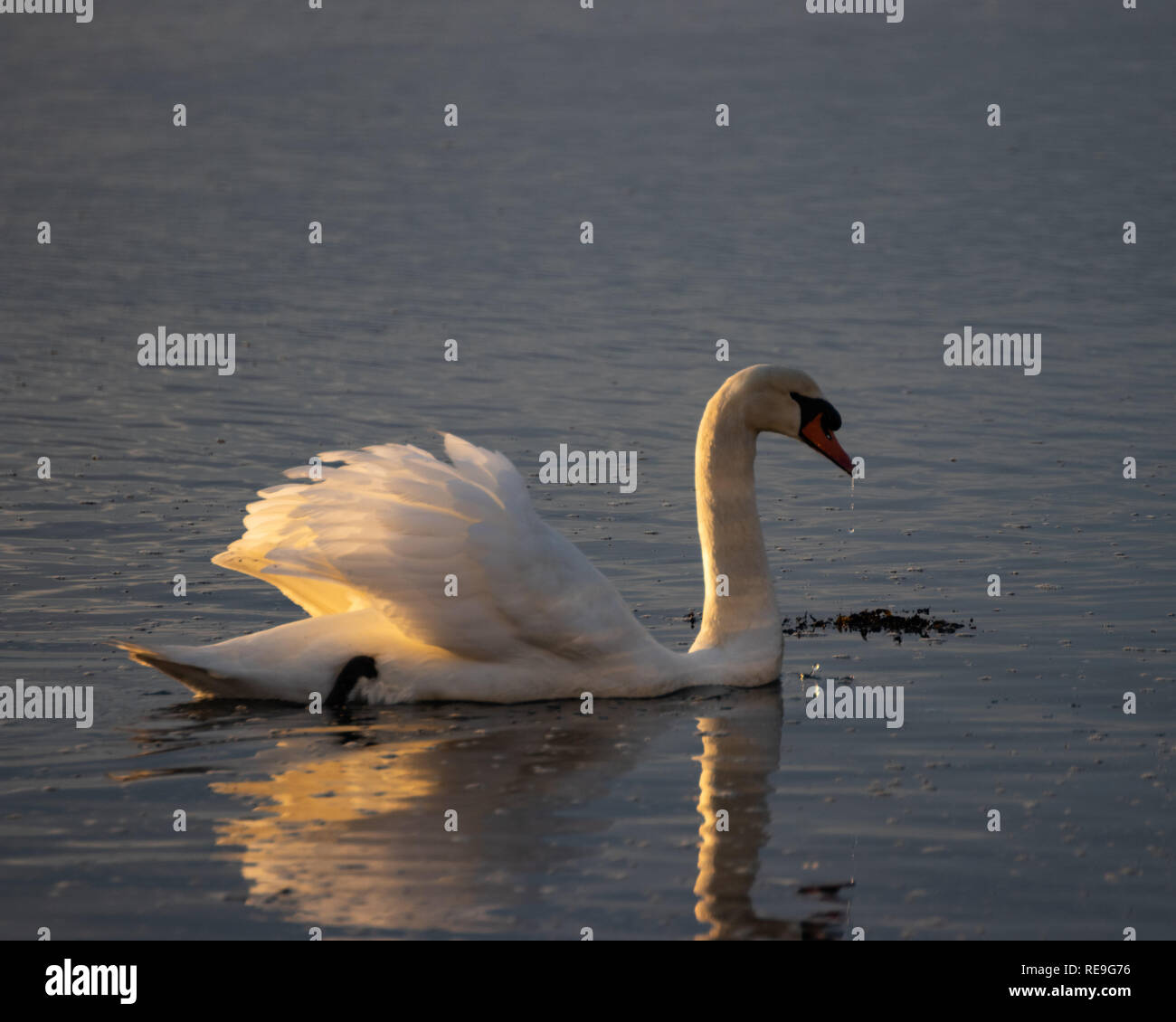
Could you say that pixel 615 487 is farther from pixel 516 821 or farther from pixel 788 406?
pixel 516 821

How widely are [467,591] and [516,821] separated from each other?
5.39 ft

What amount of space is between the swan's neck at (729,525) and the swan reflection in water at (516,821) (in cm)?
43

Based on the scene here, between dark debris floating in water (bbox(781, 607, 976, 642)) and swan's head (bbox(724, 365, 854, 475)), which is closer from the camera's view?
swan's head (bbox(724, 365, 854, 475))

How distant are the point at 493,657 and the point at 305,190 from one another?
23.3 m

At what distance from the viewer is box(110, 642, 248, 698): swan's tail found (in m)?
8.89

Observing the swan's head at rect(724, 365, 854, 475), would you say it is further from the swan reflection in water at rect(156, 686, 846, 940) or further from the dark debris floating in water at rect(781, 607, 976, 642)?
the swan reflection in water at rect(156, 686, 846, 940)

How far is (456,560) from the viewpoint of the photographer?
9078 mm

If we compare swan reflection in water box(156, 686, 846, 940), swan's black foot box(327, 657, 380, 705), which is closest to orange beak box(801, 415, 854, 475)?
swan reflection in water box(156, 686, 846, 940)

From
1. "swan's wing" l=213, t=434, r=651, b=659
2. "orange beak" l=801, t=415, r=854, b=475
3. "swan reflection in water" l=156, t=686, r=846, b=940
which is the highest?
"orange beak" l=801, t=415, r=854, b=475

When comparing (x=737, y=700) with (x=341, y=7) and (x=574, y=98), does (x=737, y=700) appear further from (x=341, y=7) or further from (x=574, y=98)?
(x=341, y=7)

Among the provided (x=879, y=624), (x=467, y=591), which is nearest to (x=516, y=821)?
(x=467, y=591)

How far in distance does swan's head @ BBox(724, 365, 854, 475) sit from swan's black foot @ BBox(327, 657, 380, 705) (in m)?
2.44

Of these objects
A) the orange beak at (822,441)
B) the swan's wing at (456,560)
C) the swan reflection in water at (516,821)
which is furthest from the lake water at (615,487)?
the orange beak at (822,441)

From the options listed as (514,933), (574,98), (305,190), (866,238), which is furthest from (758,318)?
(574,98)
